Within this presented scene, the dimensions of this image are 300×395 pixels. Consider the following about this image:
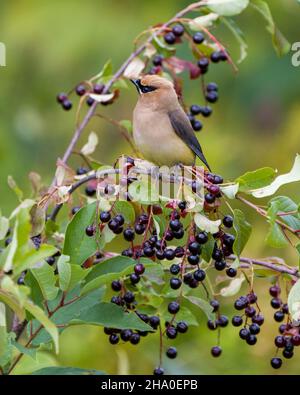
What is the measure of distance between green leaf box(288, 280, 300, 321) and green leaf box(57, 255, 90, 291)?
764 millimetres

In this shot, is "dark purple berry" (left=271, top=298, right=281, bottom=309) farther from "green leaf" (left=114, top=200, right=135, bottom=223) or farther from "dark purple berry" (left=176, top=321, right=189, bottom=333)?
"green leaf" (left=114, top=200, right=135, bottom=223)

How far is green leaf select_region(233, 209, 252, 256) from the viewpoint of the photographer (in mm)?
3670

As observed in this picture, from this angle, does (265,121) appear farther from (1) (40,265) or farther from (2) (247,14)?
(1) (40,265)

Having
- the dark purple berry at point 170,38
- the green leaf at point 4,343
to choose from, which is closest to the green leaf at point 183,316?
the green leaf at point 4,343

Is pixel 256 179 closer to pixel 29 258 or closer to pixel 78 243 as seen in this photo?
pixel 78 243

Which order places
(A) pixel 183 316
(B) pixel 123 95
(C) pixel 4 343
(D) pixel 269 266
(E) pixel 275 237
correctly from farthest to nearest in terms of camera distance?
(B) pixel 123 95, (A) pixel 183 316, (D) pixel 269 266, (E) pixel 275 237, (C) pixel 4 343

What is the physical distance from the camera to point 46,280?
351 cm

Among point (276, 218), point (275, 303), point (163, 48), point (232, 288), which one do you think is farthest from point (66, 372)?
point (163, 48)

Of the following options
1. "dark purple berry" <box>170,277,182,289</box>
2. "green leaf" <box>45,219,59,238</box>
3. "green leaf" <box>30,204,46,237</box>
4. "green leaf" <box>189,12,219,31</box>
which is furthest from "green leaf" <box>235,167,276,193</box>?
"green leaf" <box>189,12,219,31</box>

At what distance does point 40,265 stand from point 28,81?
5.90 meters

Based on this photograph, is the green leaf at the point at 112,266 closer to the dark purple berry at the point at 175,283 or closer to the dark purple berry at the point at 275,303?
the dark purple berry at the point at 175,283

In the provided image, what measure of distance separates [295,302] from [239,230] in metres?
0.34

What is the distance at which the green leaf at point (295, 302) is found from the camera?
3637 millimetres

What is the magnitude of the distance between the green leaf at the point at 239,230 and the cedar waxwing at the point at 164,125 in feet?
4.71
